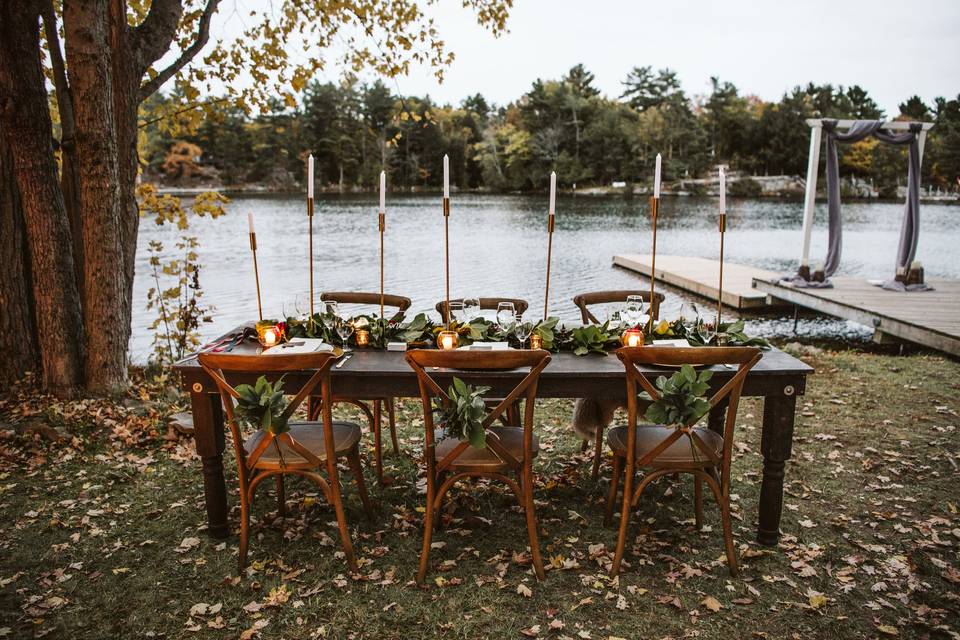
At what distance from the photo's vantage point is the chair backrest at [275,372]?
2578 millimetres

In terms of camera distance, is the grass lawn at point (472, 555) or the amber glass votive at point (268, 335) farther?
the amber glass votive at point (268, 335)

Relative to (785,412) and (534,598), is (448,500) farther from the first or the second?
(785,412)

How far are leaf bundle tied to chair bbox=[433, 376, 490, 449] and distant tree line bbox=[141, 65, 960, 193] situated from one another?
4843 centimetres

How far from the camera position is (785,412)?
2848 mm

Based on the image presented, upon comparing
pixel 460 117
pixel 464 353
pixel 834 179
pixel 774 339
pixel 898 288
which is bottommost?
pixel 774 339

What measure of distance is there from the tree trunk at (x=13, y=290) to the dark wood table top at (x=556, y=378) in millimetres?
2947

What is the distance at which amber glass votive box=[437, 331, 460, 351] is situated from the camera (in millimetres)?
3008

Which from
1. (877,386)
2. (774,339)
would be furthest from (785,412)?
(774,339)

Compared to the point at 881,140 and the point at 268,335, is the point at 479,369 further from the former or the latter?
the point at 881,140

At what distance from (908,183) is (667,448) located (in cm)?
944

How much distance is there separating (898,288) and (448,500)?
911 cm

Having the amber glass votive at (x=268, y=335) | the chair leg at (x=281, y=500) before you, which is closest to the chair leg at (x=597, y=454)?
the chair leg at (x=281, y=500)

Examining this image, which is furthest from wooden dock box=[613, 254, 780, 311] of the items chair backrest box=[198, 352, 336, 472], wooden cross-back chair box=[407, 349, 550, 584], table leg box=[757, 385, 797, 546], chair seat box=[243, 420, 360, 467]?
chair backrest box=[198, 352, 336, 472]

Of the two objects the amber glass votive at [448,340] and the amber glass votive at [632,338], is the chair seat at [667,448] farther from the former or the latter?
the amber glass votive at [448,340]
